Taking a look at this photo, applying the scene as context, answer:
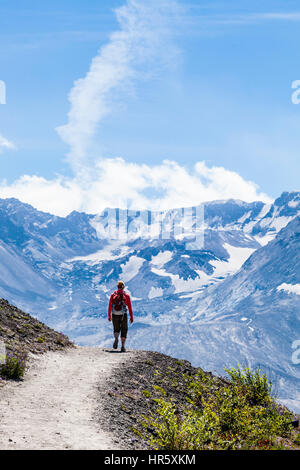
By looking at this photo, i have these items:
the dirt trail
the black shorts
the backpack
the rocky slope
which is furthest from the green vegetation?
the rocky slope

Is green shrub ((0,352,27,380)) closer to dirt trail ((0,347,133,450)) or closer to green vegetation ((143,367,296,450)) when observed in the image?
dirt trail ((0,347,133,450))

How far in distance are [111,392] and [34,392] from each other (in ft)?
8.56

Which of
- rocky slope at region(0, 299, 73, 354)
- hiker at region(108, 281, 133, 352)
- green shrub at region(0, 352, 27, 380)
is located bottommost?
green shrub at region(0, 352, 27, 380)

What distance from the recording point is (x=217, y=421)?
42.8ft

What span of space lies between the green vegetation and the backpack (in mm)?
5822

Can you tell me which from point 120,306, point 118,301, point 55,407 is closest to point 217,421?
point 55,407

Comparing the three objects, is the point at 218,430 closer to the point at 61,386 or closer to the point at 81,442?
the point at 81,442

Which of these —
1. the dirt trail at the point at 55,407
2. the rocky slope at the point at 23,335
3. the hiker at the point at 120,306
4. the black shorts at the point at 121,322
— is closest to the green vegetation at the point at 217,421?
the dirt trail at the point at 55,407

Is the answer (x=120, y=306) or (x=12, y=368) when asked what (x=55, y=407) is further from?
(x=120, y=306)

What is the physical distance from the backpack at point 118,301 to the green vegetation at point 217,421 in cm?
582

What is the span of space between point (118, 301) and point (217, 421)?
42.4ft

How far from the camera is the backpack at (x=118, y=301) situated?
25.2m

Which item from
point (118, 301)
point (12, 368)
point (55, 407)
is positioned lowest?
point (55, 407)

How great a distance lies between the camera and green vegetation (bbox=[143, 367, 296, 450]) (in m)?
11.1
